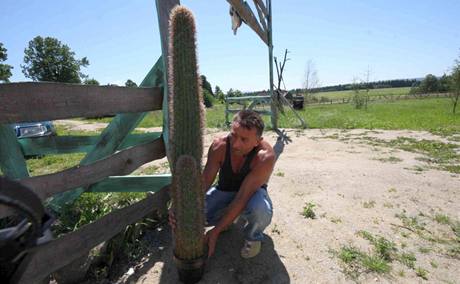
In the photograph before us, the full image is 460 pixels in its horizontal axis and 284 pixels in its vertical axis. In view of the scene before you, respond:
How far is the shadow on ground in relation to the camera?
2295 millimetres

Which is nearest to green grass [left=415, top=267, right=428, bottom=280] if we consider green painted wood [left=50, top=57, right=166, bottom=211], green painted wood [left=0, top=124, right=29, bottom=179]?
green painted wood [left=50, top=57, right=166, bottom=211]

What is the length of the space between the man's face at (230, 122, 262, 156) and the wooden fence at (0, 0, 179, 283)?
2.06 ft

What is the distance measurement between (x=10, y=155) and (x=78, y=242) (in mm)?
886

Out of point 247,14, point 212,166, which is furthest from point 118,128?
point 247,14

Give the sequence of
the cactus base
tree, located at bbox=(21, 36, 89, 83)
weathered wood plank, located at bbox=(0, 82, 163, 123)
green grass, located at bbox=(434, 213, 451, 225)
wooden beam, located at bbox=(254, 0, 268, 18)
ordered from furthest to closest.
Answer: tree, located at bbox=(21, 36, 89, 83) → wooden beam, located at bbox=(254, 0, 268, 18) → green grass, located at bbox=(434, 213, 451, 225) → the cactus base → weathered wood plank, located at bbox=(0, 82, 163, 123)

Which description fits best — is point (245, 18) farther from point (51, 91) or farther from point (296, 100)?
point (296, 100)

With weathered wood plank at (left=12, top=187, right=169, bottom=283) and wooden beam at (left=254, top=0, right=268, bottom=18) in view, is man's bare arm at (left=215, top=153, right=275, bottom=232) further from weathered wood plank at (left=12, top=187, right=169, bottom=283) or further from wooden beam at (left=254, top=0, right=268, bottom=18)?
wooden beam at (left=254, top=0, right=268, bottom=18)

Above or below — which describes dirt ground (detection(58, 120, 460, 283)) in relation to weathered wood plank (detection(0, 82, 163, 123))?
below

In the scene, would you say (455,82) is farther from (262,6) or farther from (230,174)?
(230,174)

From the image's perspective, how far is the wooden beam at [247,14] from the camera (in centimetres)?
421

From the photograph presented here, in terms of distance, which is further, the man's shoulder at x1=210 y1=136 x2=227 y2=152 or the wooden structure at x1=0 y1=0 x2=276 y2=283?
the man's shoulder at x1=210 y1=136 x2=227 y2=152

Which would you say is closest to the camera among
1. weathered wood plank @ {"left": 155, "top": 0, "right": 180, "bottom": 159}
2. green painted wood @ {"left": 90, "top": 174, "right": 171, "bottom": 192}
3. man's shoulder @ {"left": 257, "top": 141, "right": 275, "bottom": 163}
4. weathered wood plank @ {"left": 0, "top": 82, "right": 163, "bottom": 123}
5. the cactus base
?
weathered wood plank @ {"left": 0, "top": 82, "right": 163, "bottom": 123}

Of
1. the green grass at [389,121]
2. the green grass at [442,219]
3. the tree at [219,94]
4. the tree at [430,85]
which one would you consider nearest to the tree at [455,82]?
the green grass at [389,121]

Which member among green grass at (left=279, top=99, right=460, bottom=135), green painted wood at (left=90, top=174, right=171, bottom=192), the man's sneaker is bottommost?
green grass at (left=279, top=99, right=460, bottom=135)
